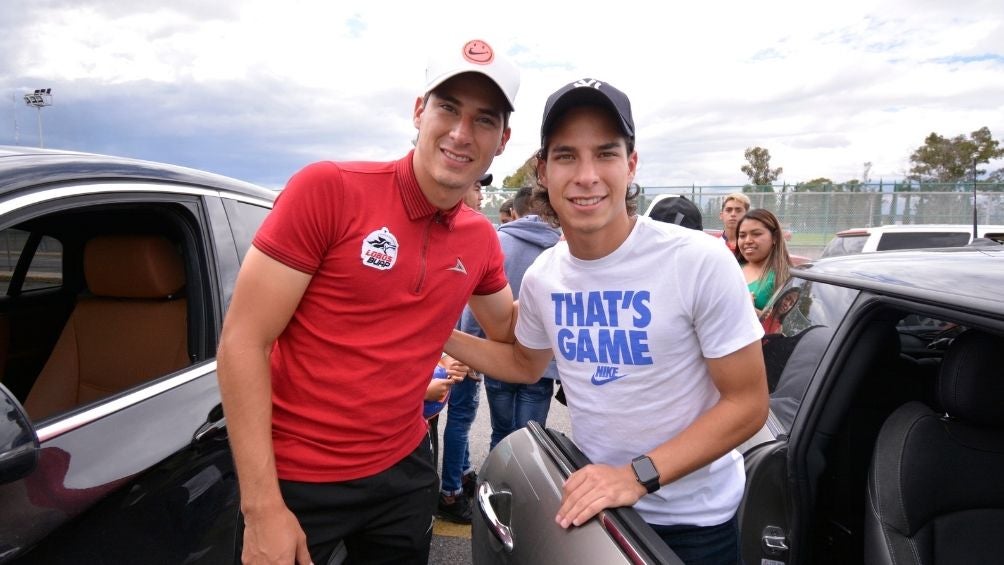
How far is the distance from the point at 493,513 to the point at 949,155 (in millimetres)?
41809

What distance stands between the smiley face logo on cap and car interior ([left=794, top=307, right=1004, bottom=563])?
4.57ft

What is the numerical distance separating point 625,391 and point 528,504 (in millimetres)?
381

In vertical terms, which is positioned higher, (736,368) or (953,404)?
(736,368)

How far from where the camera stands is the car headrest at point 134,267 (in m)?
2.16

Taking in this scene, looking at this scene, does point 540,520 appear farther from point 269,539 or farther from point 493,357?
point 493,357

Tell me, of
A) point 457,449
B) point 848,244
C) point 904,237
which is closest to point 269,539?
point 457,449

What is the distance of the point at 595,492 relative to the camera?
1.31 m

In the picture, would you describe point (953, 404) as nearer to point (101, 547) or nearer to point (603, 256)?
point (603, 256)

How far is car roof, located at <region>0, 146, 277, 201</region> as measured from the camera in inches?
56.3

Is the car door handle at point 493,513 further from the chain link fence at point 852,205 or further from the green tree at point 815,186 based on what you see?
the green tree at point 815,186

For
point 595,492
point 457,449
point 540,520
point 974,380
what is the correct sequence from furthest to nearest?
1. point 457,449
2. point 974,380
3. point 540,520
4. point 595,492

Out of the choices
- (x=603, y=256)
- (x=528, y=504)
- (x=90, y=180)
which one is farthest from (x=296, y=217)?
(x=528, y=504)

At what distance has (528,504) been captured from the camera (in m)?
1.54

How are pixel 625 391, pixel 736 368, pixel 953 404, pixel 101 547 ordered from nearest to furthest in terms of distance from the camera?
pixel 101 547, pixel 736 368, pixel 625 391, pixel 953 404
